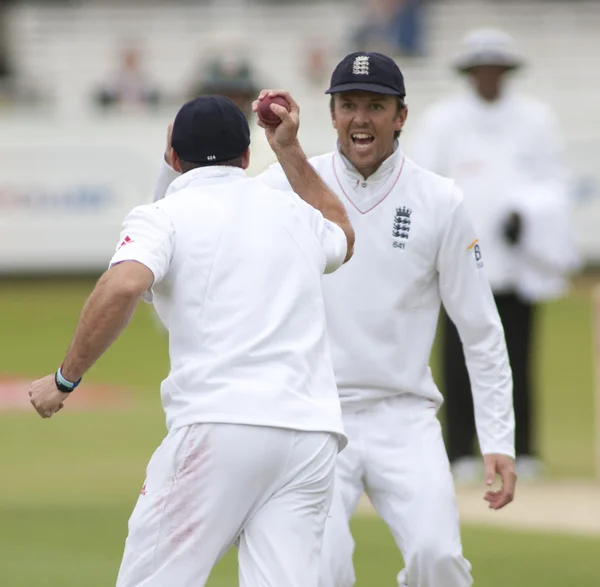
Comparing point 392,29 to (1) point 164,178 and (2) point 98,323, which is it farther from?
(2) point 98,323

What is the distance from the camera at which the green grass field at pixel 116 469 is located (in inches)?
334

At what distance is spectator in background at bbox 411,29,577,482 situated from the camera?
10.7m

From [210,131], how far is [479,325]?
1.55 metres

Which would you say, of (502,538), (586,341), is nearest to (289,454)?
(502,538)

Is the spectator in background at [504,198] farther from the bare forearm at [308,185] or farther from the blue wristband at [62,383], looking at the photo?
the blue wristband at [62,383]

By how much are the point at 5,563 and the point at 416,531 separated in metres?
3.19

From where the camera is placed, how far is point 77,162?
21078 millimetres

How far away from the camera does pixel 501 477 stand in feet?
20.2

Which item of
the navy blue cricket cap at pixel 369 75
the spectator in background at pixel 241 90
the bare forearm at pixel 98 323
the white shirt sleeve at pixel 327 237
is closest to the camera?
the bare forearm at pixel 98 323

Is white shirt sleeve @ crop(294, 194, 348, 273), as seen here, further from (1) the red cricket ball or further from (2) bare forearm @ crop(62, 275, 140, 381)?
(2) bare forearm @ crop(62, 275, 140, 381)

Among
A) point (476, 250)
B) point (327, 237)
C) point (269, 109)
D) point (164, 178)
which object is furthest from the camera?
point (476, 250)

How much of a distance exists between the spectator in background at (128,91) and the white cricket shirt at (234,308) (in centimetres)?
1793

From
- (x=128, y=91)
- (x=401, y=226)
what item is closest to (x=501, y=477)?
(x=401, y=226)

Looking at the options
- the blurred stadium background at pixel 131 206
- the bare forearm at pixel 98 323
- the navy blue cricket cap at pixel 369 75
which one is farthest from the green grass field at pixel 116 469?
the bare forearm at pixel 98 323
